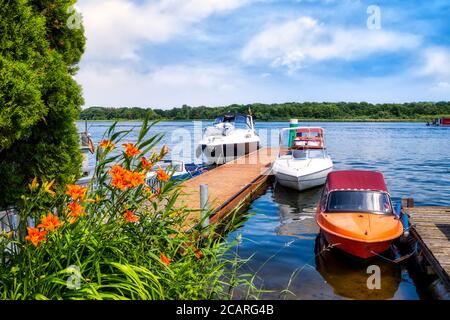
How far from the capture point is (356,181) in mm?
9773

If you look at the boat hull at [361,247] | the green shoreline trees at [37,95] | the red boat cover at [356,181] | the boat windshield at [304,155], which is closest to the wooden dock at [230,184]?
the boat windshield at [304,155]

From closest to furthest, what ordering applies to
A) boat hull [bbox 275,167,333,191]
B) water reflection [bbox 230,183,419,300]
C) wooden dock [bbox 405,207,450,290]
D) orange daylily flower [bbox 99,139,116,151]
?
orange daylily flower [bbox 99,139,116,151] → wooden dock [bbox 405,207,450,290] → water reflection [bbox 230,183,419,300] → boat hull [bbox 275,167,333,191]

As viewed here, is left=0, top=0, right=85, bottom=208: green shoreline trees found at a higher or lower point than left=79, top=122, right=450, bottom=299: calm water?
higher

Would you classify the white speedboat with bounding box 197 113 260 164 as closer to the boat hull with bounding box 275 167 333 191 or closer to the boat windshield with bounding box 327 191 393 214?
the boat hull with bounding box 275 167 333 191

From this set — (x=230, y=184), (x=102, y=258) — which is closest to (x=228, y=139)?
(x=230, y=184)

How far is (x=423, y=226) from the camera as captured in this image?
9.22 meters

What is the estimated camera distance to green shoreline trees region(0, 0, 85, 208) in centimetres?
435

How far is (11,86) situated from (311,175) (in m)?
13.9

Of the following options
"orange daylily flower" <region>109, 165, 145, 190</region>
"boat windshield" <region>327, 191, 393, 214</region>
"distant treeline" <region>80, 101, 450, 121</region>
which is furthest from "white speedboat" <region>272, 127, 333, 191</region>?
"distant treeline" <region>80, 101, 450, 121</region>

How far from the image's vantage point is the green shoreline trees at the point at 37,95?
435cm

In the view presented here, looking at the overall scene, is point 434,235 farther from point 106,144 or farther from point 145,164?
point 106,144

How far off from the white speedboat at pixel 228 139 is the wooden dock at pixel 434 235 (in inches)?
635

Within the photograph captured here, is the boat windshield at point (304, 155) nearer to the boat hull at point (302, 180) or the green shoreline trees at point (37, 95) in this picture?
the boat hull at point (302, 180)

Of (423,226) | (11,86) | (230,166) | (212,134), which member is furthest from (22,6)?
(212,134)
